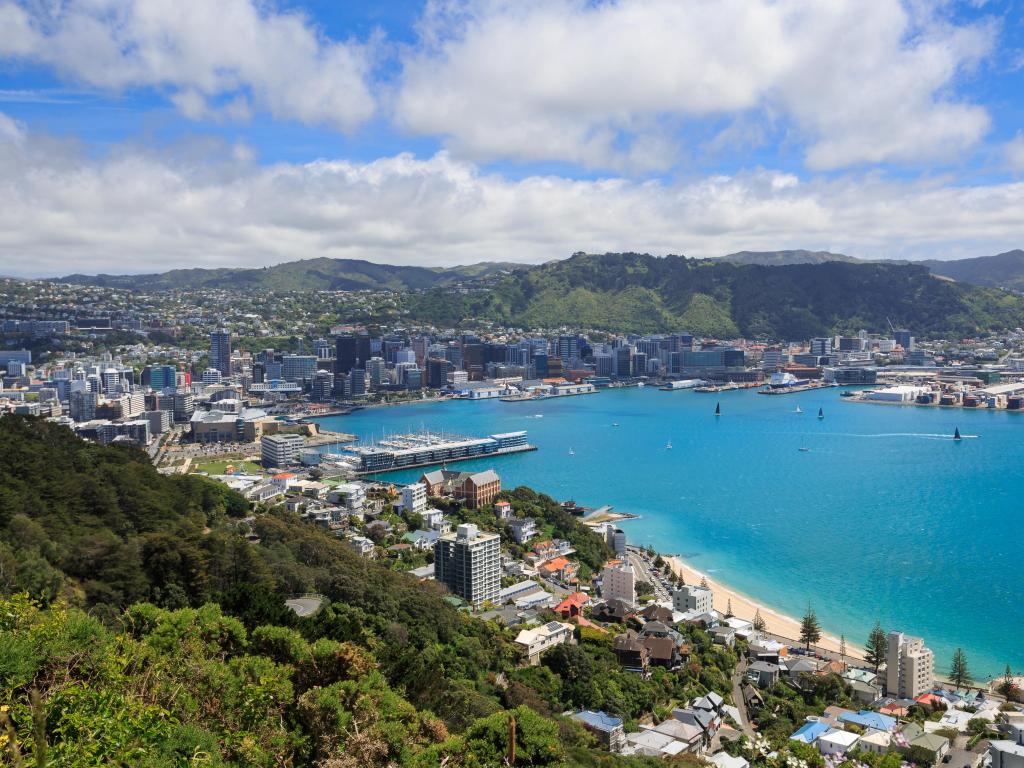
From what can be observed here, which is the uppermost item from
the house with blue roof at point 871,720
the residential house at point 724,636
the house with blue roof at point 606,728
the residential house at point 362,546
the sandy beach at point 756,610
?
the residential house at point 362,546

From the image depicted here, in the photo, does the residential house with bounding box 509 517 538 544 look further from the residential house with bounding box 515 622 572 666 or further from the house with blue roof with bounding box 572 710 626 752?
the house with blue roof with bounding box 572 710 626 752

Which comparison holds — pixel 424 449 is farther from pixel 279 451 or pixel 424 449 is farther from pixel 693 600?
pixel 693 600

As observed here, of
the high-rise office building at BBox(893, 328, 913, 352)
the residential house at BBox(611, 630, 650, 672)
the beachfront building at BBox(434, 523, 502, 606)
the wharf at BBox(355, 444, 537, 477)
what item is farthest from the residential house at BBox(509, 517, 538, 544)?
the high-rise office building at BBox(893, 328, 913, 352)

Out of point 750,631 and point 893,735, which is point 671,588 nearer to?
point 750,631

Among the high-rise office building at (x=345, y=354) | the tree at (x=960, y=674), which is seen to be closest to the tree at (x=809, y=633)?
the tree at (x=960, y=674)

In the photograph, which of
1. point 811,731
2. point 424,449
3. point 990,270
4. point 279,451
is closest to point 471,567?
point 811,731

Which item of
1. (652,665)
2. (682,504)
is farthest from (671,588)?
(682,504)

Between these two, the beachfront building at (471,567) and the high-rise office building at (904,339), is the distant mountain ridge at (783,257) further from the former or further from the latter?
the beachfront building at (471,567)
